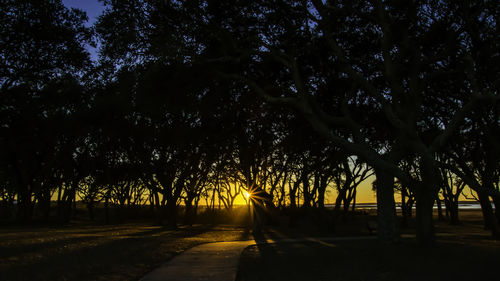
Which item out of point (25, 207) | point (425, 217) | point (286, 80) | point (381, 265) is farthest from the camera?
point (25, 207)

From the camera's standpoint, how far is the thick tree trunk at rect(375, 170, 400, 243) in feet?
43.7

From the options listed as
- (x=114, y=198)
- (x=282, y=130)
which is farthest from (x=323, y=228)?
(x=114, y=198)

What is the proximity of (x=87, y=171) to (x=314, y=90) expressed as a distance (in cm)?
2674

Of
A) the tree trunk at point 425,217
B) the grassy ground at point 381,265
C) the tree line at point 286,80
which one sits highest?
the tree line at point 286,80

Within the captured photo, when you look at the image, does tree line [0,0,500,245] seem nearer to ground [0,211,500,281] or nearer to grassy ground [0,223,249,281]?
ground [0,211,500,281]

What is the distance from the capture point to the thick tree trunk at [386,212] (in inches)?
524

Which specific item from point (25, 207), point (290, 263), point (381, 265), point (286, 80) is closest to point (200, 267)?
point (290, 263)

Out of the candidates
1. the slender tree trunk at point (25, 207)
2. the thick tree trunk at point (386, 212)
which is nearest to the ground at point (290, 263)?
the thick tree trunk at point (386, 212)

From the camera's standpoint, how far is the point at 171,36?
13.8m

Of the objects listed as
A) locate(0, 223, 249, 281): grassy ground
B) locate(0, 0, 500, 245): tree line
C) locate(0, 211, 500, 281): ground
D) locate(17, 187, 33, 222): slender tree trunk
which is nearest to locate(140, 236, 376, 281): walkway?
locate(0, 211, 500, 281): ground

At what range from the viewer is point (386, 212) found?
13406 mm

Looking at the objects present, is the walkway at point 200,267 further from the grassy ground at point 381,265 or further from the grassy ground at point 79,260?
the grassy ground at point 79,260

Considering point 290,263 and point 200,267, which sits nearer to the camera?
point 200,267

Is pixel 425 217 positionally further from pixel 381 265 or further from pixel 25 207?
pixel 25 207
